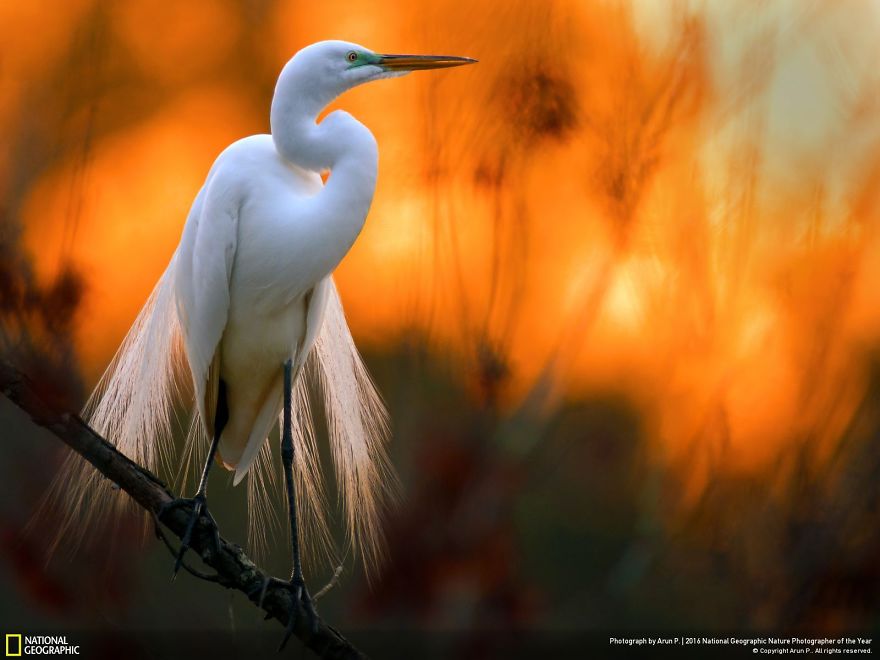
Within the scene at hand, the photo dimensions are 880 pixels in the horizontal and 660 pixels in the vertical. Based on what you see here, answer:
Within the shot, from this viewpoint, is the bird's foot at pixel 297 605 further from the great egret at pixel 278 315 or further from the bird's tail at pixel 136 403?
the bird's tail at pixel 136 403

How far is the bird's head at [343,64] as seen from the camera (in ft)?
3.83

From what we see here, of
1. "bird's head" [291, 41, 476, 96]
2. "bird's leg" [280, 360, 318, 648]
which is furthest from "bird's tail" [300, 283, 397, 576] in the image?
"bird's head" [291, 41, 476, 96]

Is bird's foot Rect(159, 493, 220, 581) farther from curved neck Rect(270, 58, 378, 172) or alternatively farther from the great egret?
curved neck Rect(270, 58, 378, 172)

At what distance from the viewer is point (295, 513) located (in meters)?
1.33

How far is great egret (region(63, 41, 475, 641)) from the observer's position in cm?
119

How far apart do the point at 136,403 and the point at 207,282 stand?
263 mm

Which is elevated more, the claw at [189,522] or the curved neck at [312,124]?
the curved neck at [312,124]

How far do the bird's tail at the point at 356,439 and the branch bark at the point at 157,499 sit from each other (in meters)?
0.28

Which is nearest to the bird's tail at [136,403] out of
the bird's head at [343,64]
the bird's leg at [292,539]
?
the bird's leg at [292,539]

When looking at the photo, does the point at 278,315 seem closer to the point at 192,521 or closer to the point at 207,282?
the point at 207,282

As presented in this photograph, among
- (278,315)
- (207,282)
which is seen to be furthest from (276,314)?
(207,282)

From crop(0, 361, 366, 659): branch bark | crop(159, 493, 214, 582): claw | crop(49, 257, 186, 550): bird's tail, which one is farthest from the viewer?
crop(49, 257, 186, 550): bird's tail

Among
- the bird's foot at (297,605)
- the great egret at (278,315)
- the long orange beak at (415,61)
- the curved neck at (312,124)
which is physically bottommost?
the bird's foot at (297,605)

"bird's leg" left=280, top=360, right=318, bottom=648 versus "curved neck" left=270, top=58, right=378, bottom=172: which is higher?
"curved neck" left=270, top=58, right=378, bottom=172
